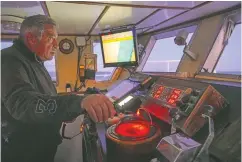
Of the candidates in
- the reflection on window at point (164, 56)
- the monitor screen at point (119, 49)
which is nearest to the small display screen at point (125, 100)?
the monitor screen at point (119, 49)

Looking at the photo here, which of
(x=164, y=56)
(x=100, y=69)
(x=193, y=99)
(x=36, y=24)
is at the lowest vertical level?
(x=100, y=69)

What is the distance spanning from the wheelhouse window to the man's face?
2.16 m

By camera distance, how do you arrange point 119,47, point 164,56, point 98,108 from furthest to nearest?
1. point 164,56
2. point 119,47
3. point 98,108

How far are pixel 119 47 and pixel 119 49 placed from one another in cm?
3

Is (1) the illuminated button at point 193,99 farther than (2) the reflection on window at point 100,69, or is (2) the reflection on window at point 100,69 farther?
(2) the reflection on window at point 100,69

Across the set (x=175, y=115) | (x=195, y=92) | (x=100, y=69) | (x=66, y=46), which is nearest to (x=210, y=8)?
(x=195, y=92)

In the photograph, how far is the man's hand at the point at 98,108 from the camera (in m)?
0.71

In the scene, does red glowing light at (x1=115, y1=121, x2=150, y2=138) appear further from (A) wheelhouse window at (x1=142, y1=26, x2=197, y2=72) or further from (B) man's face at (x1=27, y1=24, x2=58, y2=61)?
(A) wheelhouse window at (x1=142, y1=26, x2=197, y2=72)

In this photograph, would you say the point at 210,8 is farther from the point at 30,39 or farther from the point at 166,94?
the point at 30,39

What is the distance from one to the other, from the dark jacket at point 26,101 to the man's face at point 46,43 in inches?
2.3

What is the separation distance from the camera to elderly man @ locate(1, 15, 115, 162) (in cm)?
75

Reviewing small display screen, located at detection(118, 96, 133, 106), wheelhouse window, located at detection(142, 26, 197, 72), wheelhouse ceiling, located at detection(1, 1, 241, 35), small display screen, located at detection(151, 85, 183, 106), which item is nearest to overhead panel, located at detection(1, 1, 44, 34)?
wheelhouse ceiling, located at detection(1, 1, 241, 35)

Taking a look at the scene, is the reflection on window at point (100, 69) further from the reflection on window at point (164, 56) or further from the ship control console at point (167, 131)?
the ship control console at point (167, 131)

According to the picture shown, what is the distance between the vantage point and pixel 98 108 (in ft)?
2.34
